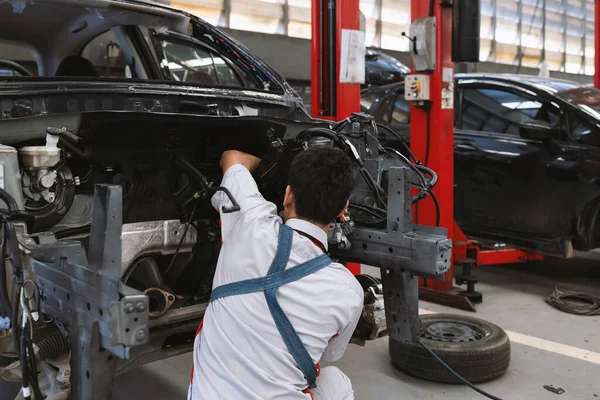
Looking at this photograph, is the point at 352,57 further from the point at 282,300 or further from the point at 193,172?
the point at 282,300

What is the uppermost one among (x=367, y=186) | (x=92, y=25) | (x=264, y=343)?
(x=92, y=25)

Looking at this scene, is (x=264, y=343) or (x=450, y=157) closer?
(x=264, y=343)

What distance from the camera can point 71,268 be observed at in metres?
1.68

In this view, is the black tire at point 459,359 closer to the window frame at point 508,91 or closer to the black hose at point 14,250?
the black hose at point 14,250

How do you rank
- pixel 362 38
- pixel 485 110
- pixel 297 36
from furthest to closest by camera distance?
pixel 297 36 < pixel 485 110 < pixel 362 38

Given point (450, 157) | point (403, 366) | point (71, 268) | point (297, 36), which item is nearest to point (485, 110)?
point (450, 157)

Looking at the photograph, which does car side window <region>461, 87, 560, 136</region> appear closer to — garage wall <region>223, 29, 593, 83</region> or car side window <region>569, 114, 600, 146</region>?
car side window <region>569, 114, 600, 146</region>

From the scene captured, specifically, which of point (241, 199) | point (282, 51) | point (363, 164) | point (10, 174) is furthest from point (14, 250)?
point (282, 51)

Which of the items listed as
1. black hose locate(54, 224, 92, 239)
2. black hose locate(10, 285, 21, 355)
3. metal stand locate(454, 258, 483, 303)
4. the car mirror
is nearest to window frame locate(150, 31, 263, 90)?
black hose locate(54, 224, 92, 239)

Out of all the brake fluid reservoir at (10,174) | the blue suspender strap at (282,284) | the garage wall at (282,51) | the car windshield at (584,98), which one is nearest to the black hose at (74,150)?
the brake fluid reservoir at (10,174)

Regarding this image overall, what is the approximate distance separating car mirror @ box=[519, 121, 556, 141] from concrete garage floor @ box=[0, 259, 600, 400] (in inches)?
47.0

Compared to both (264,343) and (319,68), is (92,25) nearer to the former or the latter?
(319,68)

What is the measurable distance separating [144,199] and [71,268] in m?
0.82

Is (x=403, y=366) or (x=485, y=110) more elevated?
(x=485, y=110)
